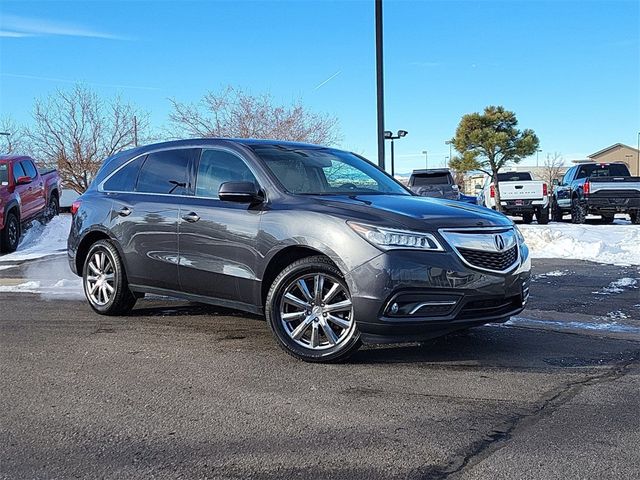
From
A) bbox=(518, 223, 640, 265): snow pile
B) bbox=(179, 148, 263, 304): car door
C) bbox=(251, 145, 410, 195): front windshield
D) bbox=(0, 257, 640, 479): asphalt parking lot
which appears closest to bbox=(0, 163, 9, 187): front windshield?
bbox=(0, 257, 640, 479): asphalt parking lot

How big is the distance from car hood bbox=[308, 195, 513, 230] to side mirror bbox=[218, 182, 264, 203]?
1.72ft

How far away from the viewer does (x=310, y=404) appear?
3.66m

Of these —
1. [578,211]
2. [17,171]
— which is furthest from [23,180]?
[578,211]

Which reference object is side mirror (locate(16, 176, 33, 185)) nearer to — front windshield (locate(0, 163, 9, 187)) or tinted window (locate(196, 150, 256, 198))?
front windshield (locate(0, 163, 9, 187))

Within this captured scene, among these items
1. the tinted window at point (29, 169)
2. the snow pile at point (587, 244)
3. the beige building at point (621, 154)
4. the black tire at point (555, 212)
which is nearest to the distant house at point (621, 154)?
the beige building at point (621, 154)

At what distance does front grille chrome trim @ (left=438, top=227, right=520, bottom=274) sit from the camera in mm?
4246

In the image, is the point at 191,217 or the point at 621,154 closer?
the point at 191,217

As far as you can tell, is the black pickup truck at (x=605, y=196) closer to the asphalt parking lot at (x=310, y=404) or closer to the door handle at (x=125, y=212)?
the asphalt parking lot at (x=310, y=404)

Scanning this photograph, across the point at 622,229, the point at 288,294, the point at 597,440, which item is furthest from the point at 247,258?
the point at 622,229

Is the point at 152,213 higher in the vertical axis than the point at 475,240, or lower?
higher

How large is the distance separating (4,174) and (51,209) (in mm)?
2512

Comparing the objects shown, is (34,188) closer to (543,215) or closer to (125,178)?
(125,178)

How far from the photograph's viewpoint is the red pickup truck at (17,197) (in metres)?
11.6

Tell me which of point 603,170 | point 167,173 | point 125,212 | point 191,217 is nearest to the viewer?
point 191,217
